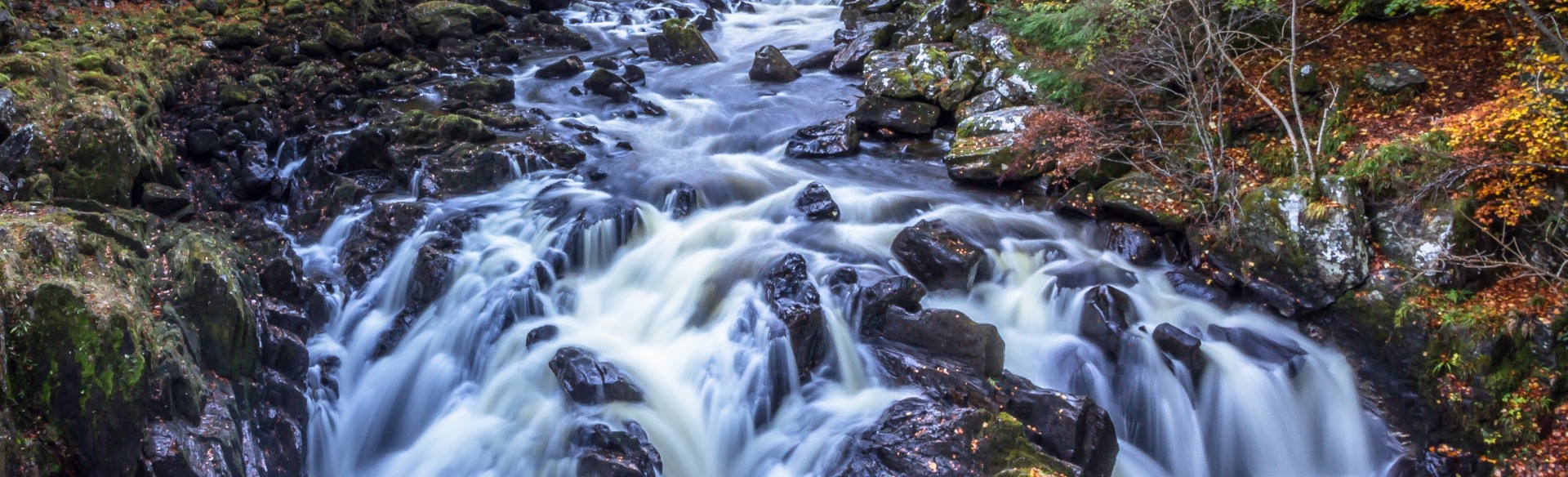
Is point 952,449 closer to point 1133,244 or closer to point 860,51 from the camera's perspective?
point 1133,244

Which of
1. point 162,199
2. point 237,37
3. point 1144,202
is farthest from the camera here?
point 237,37

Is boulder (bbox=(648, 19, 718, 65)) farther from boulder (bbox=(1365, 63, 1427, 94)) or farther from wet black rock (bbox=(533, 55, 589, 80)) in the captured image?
boulder (bbox=(1365, 63, 1427, 94))

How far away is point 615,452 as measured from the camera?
296 inches

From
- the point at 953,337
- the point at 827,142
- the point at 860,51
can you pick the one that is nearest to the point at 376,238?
the point at 827,142

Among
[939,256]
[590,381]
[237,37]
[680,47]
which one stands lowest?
[680,47]

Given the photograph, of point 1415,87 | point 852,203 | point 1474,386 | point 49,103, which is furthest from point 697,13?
point 1474,386

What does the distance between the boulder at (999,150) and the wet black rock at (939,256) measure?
2142 millimetres

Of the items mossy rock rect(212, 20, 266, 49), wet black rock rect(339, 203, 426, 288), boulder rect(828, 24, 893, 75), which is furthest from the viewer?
boulder rect(828, 24, 893, 75)

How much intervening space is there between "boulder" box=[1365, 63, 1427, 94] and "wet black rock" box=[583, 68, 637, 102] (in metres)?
11.8

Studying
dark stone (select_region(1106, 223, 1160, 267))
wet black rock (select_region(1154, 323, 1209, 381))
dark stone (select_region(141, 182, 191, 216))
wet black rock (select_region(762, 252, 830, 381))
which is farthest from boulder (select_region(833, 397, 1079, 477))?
dark stone (select_region(141, 182, 191, 216))

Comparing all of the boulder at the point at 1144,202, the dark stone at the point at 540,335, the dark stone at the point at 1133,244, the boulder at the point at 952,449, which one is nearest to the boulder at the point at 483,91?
the dark stone at the point at 540,335

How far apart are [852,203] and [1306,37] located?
612cm

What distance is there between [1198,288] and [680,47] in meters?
13.1

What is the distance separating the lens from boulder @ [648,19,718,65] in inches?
784
